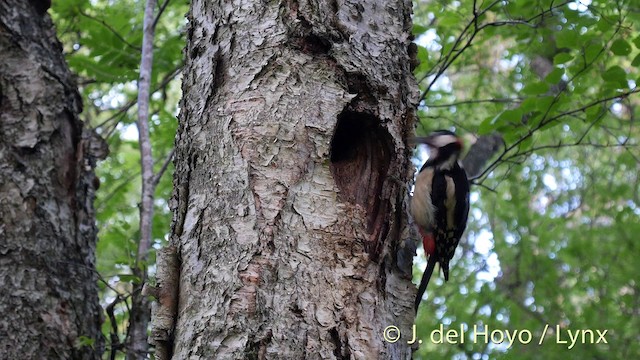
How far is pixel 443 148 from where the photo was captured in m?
4.44

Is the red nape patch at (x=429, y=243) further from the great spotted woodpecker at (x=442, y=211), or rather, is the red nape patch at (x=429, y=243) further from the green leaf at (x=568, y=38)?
the green leaf at (x=568, y=38)

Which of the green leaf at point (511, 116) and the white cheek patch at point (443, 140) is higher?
the white cheek patch at point (443, 140)

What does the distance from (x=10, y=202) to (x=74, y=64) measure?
1284 mm

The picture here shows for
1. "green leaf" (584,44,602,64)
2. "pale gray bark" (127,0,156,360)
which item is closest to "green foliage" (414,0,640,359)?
"green leaf" (584,44,602,64)

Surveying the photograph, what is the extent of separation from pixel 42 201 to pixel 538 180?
585cm

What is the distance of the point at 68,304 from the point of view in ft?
10.2

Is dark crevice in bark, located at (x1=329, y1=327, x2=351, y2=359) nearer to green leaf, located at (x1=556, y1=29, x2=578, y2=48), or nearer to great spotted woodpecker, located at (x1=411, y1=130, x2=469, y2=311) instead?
great spotted woodpecker, located at (x1=411, y1=130, x2=469, y2=311)

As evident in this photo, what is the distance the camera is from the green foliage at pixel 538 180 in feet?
12.8

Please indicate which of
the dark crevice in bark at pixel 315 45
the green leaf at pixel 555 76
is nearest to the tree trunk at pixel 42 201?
the dark crevice in bark at pixel 315 45

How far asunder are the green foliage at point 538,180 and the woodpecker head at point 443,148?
167 millimetres

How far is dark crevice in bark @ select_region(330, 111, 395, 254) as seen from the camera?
2.27m

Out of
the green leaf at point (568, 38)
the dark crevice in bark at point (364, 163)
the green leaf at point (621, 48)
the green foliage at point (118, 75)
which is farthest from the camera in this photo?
the green foliage at point (118, 75)

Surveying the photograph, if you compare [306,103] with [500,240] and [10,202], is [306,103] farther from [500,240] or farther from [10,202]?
[500,240]

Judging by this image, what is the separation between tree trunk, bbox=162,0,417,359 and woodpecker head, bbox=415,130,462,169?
187 centimetres
